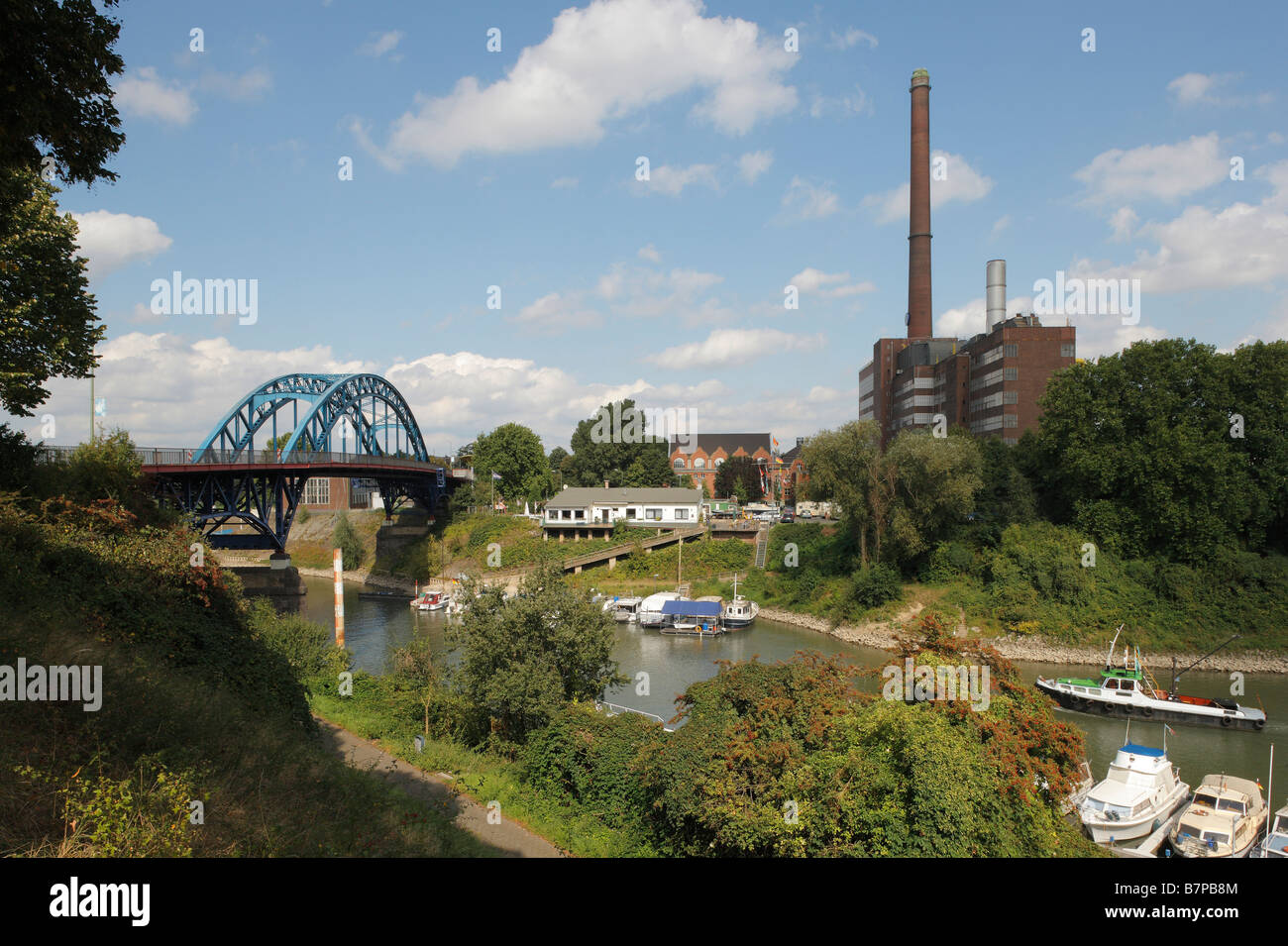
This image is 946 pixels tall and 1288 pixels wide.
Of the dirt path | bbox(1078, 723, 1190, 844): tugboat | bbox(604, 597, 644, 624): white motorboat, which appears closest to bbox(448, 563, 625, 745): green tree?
the dirt path

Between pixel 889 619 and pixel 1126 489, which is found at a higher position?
pixel 1126 489

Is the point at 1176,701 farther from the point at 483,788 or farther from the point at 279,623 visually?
the point at 279,623

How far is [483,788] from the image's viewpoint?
603 inches

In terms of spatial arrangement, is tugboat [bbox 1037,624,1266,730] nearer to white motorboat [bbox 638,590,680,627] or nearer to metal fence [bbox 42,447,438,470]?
white motorboat [bbox 638,590,680,627]

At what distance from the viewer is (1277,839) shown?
15133 mm

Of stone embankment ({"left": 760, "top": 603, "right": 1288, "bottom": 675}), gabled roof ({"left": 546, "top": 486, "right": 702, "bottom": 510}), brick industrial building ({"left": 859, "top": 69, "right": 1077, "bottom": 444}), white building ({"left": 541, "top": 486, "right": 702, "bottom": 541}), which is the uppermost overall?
brick industrial building ({"left": 859, "top": 69, "right": 1077, "bottom": 444})

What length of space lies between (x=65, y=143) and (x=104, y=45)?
125 cm

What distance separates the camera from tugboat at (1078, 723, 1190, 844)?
16.5m

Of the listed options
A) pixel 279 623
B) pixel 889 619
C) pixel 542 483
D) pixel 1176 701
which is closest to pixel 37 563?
pixel 279 623

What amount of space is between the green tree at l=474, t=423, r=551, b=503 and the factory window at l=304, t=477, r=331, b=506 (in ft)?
62.2

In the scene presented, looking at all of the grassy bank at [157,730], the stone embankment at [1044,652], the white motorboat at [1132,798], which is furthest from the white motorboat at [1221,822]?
the grassy bank at [157,730]

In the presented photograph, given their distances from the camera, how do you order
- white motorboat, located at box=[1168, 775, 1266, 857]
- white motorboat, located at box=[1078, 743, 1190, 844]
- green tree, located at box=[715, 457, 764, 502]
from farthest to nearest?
green tree, located at box=[715, 457, 764, 502], white motorboat, located at box=[1078, 743, 1190, 844], white motorboat, located at box=[1168, 775, 1266, 857]

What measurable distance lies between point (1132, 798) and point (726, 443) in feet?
290
